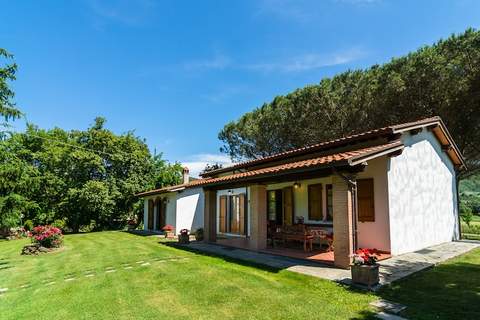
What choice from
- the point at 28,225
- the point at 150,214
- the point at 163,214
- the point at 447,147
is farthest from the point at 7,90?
the point at 28,225

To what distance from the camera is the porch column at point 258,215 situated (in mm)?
10977

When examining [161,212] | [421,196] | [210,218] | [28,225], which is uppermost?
[421,196]

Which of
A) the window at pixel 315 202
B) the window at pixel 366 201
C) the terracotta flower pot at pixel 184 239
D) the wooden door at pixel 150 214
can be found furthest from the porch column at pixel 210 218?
the wooden door at pixel 150 214

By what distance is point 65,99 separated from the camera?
65.3ft

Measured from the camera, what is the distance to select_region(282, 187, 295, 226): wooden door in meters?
13.3

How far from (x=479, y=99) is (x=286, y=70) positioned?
10.8m

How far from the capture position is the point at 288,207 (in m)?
13.5

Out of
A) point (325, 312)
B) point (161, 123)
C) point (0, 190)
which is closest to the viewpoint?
point (325, 312)

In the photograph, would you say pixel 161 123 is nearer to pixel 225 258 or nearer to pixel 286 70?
pixel 286 70

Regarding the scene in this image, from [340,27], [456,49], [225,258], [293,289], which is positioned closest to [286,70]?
[340,27]

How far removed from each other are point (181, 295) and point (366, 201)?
6.82 meters

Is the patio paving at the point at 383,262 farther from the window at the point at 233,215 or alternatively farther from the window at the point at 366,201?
the window at the point at 233,215

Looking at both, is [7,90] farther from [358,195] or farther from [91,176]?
[91,176]

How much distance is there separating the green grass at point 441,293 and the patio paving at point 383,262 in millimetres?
325
